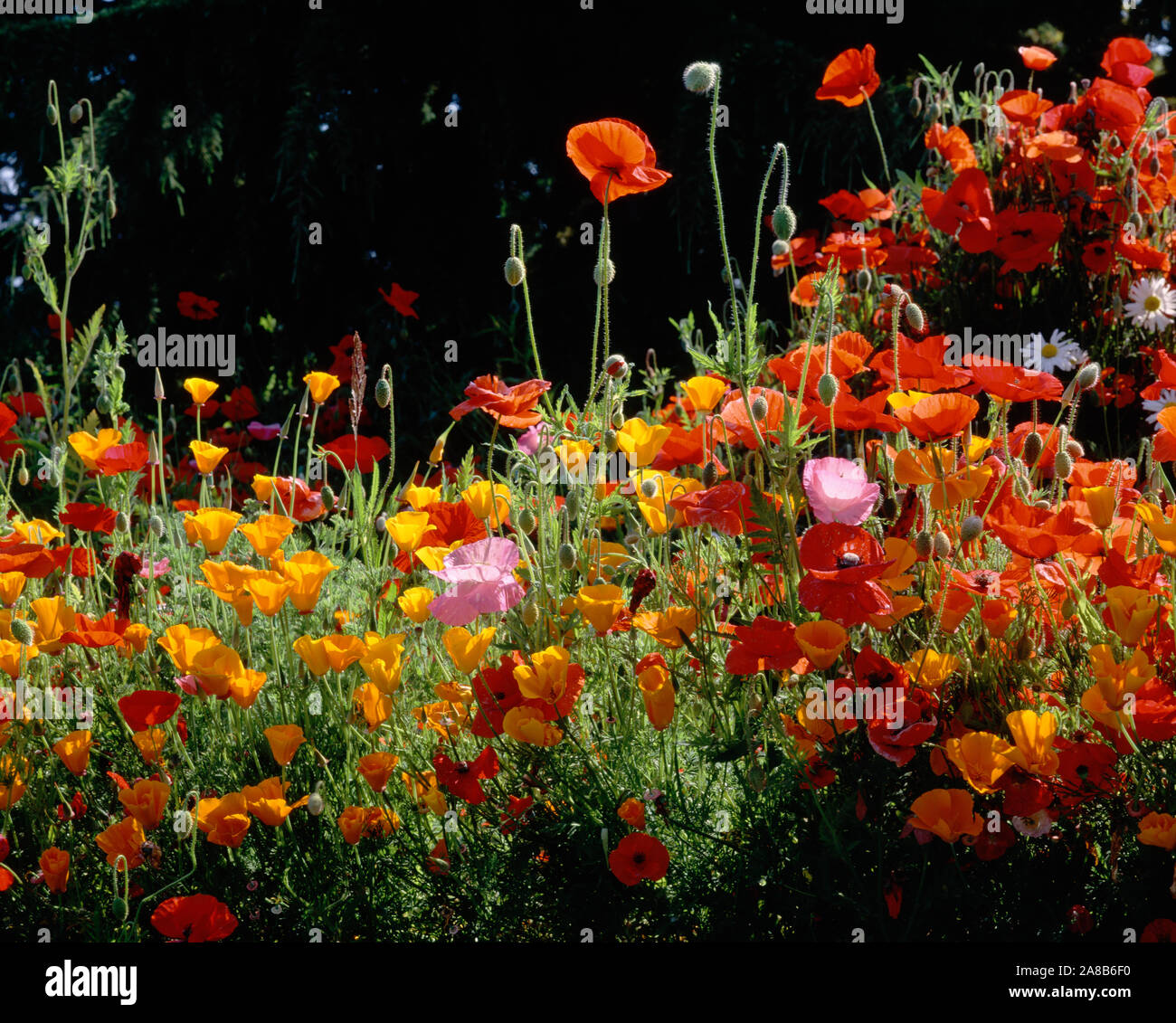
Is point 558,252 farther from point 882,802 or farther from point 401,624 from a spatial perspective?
point 882,802

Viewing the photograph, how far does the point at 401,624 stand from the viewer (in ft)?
6.17

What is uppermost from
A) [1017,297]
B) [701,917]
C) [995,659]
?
[1017,297]

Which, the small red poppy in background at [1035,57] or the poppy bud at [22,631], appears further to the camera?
the small red poppy in background at [1035,57]

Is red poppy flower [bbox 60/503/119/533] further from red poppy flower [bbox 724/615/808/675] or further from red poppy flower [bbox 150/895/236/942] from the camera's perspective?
red poppy flower [bbox 724/615/808/675]

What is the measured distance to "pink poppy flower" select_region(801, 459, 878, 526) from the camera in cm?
126

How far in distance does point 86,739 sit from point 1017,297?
246 centimetres

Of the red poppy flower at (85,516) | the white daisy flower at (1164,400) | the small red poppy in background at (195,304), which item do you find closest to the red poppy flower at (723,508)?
the white daisy flower at (1164,400)

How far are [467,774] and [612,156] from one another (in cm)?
82

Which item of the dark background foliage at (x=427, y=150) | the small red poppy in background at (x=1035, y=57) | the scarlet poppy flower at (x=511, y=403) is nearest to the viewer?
the scarlet poppy flower at (x=511, y=403)

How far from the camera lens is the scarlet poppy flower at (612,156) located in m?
1.38

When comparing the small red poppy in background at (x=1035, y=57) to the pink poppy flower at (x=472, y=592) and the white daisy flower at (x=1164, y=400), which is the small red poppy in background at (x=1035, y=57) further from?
the pink poppy flower at (x=472, y=592)

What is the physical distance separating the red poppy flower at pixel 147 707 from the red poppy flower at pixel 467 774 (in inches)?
14.7

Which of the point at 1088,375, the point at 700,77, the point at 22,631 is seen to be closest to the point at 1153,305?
the point at 1088,375
